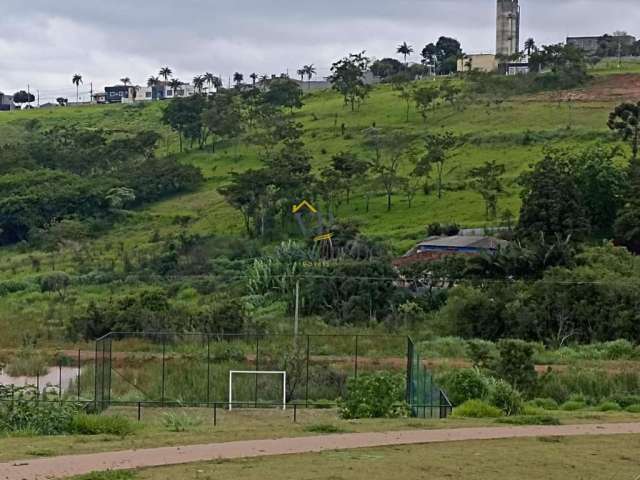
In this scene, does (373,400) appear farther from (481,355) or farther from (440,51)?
(440,51)

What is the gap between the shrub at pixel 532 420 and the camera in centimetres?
2077

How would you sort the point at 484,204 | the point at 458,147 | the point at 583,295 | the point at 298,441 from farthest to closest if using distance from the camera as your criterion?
the point at 458,147, the point at 484,204, the point at 583,295, the point at 298,441

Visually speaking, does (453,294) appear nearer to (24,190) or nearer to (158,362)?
(158,362)

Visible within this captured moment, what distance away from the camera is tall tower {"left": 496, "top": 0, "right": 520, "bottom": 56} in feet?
443

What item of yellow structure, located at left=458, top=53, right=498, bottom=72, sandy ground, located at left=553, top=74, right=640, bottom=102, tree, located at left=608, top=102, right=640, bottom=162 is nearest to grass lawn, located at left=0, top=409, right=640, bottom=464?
tree, located at left=608, top=102, right=640, bottom=162

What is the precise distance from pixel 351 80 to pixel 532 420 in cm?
7537

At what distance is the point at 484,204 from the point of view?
209 feet

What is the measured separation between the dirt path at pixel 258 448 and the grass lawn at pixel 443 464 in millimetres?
499

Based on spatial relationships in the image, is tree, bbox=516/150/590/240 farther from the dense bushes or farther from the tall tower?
the tall tower

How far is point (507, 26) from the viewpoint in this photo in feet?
446

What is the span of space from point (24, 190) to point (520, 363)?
53.0 metres

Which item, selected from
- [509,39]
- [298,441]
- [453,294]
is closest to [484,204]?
[453,294]

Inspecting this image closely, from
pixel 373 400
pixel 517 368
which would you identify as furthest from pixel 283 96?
pixel 373 400

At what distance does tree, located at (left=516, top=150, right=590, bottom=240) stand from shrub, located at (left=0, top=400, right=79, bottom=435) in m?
34.3
